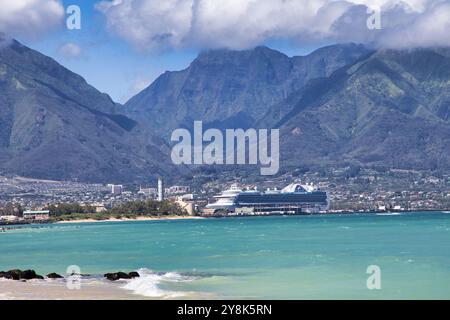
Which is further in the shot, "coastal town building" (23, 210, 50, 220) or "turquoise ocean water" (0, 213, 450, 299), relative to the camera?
"coastal town building" (23, 210, 50, 220)

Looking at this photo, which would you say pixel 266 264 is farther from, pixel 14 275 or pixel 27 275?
pixel 14 275

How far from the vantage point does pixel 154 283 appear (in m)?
45.2

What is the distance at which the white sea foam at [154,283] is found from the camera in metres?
40.3

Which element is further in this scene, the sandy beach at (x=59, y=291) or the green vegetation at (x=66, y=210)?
the green vegetation at (x=66, y=210)

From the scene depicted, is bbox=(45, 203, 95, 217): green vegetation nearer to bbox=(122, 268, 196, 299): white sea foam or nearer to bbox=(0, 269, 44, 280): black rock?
bbox=(122, 268, 196, 299): white sea foam

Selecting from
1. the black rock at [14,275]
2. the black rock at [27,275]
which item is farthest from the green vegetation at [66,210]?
the black rock at [27,275]

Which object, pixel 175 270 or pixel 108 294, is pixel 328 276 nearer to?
pixel 175 270

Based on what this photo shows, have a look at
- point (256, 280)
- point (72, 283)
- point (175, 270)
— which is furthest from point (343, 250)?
point (72, 283)

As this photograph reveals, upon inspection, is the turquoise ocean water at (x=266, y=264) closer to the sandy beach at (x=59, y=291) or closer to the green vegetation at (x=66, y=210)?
the sandy beach at (x=59, y=291)

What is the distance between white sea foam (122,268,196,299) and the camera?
4032cm

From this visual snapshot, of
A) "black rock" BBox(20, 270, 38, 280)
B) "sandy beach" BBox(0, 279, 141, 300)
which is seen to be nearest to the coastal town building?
"black rock" BBox(20, 270, 38, 280)

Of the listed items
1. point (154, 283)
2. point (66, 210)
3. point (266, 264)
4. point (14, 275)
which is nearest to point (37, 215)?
point (66, 210)

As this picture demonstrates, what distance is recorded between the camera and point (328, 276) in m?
50.0

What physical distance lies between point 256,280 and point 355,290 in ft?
19.7
